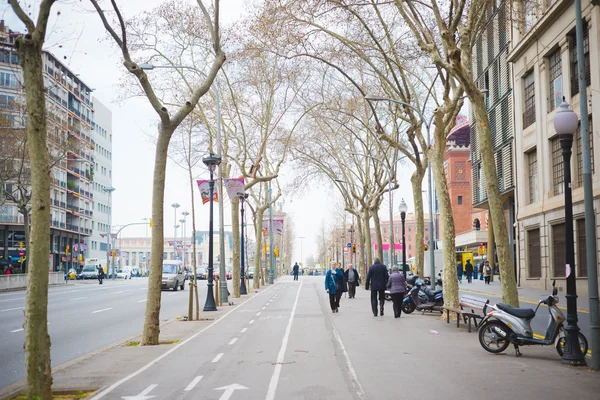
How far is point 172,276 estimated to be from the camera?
47875 mm

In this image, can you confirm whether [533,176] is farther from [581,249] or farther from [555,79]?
[581,249]

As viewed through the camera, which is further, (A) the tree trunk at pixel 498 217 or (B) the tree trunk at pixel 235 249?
(B) the tree trunk at pixel 235 249

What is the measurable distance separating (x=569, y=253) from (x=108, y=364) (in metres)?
8.55

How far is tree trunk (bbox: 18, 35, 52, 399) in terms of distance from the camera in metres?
8.76

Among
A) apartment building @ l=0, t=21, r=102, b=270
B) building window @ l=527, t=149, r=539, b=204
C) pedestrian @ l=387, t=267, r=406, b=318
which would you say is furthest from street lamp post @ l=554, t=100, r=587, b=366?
apartment building @ l=0, t=21, r=102, b=270

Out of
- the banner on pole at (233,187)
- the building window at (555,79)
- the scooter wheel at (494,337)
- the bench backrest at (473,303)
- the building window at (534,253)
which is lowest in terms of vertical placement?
the scooter wheel at (494,337)

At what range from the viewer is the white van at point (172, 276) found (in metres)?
47.6

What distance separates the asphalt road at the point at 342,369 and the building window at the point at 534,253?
2069 centimetres

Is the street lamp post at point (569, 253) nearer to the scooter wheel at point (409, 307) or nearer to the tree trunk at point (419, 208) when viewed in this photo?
the scooter wheel at point (409, 307)

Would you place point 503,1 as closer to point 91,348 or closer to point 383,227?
point 91,348

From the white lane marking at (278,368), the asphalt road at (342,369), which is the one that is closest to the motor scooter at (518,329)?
the asphalt road at (342,369)

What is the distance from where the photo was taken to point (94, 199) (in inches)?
4417

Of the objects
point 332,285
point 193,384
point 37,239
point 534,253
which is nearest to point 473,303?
point 332,285

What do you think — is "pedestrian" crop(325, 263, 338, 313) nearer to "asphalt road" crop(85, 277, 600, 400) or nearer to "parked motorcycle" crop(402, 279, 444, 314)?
"parked motorcycle" crop(402, 279, 444, 314)
